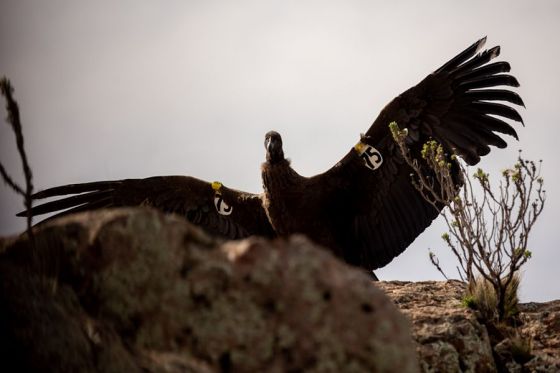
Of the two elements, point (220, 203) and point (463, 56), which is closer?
point (463, 56)

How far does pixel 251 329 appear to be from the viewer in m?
3.49

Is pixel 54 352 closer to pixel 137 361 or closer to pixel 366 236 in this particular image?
pixel 137 361

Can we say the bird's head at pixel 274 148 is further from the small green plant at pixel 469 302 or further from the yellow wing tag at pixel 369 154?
the small green plant at pixel 469 302

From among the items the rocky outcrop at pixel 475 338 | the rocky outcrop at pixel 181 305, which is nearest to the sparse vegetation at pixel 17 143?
the rocky outcrop at pixel 181 305

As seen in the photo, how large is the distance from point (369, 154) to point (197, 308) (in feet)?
18.8

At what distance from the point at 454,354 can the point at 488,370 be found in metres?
0.32

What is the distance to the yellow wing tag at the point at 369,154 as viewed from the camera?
901 centimetres

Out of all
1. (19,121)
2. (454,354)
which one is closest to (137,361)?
(19,121)

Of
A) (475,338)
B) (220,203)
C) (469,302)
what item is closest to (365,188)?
(220,203)

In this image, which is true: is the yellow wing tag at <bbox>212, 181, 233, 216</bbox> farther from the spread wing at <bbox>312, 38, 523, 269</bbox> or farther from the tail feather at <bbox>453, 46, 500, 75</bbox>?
the tail feather at <bbox>453, 46, 500, 75</bbox>

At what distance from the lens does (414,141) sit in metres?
9.04

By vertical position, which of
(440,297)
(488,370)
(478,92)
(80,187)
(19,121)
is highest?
(478,92)

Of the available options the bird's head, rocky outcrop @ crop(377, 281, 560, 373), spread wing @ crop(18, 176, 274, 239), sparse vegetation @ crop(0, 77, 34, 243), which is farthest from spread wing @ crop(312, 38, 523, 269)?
sparse vegetation @ crop(0, 77, 34, 243)

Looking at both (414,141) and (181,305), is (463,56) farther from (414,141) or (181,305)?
(181,305)
